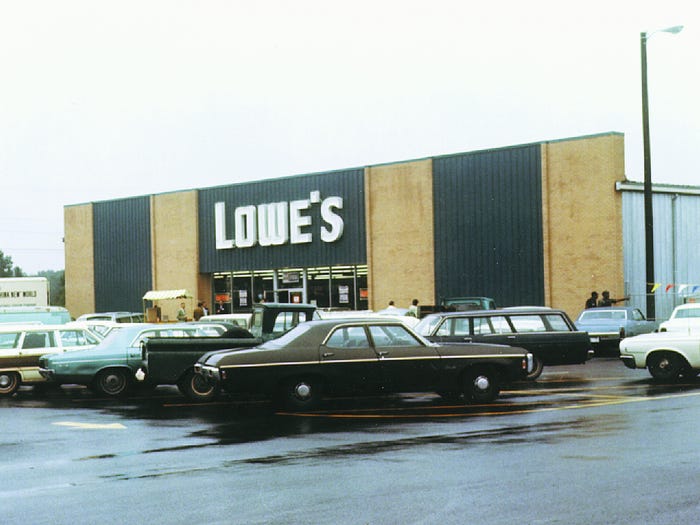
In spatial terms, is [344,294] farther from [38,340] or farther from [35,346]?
[35,346]

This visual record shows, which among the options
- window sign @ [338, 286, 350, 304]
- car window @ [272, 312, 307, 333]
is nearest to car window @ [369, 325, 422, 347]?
car window @ [272, 312, 307, 333]

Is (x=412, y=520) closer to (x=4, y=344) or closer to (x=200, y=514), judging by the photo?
(x=200, y=514)

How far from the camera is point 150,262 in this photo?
51344 millimetres

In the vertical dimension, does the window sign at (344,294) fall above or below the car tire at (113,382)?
above

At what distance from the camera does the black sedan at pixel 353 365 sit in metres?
15.3

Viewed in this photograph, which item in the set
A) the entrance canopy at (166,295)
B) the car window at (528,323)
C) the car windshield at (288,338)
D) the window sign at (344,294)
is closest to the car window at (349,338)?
the car windshield at (288,338)

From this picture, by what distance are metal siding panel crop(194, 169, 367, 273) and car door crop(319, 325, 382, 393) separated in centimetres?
2724

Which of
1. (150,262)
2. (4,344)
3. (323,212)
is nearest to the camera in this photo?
(4,344)

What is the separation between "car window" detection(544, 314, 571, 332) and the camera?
21.0m

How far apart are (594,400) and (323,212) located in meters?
28.9

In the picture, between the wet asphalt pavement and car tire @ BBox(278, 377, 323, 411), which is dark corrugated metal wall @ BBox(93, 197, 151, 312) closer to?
the wet asphalt pavement

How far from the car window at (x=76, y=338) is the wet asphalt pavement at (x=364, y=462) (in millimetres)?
4597

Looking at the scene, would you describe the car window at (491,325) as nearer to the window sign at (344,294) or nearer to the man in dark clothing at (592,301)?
the man in dark clothing at (592,301)

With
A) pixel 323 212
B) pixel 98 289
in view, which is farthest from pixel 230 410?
pixel 98 289
